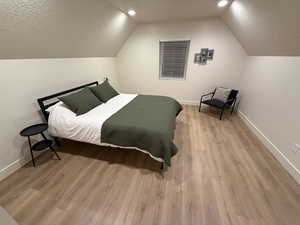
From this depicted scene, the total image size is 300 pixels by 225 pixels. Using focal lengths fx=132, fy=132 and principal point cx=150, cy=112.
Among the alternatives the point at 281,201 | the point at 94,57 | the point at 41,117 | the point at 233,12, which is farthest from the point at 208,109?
the point at 41,117

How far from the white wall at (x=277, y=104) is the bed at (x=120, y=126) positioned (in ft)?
Result: 5.50

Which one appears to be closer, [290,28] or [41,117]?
[290,28]

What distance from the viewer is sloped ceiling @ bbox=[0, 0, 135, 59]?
1479 millimetres

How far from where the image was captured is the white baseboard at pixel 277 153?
5.78ft

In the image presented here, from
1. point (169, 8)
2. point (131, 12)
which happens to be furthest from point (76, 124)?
point (169, 8)

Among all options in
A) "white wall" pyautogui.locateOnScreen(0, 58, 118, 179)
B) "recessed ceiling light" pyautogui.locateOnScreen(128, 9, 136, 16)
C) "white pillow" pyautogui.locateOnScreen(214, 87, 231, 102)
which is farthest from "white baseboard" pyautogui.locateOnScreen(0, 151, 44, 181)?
"white pillow" pyautogui.locateOnScreen(214, 87, 231, 102)

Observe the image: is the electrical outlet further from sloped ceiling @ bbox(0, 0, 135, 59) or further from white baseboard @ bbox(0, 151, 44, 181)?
white baseboard @ bbox(0, 151, 44, 181)

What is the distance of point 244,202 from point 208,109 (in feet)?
9.49

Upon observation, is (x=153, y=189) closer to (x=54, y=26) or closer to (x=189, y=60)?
(x=54, y=26)

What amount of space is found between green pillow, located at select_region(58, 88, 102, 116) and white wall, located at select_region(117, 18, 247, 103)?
237cm

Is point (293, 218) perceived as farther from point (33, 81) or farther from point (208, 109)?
point (33, 81)

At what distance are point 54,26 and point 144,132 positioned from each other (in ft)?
6.59

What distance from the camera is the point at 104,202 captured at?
4.87 feet

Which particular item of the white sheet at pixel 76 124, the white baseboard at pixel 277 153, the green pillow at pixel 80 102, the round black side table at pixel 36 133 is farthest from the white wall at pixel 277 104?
the round black side table at pixel 36 133
